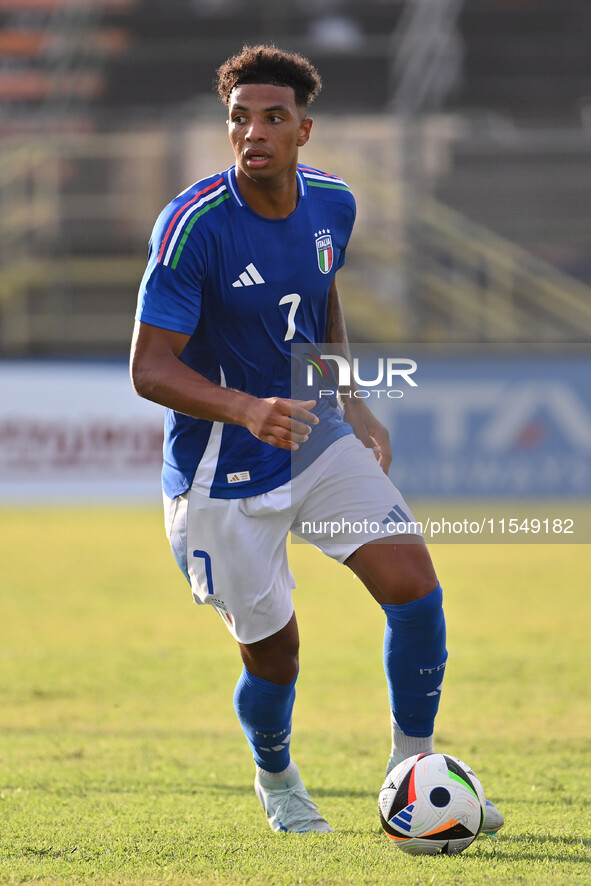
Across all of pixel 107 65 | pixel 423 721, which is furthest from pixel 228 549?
pixel 107 65

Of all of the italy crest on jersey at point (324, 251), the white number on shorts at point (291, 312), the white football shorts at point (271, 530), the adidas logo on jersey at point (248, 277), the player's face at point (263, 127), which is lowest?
the white football shorts at point (271, 530)

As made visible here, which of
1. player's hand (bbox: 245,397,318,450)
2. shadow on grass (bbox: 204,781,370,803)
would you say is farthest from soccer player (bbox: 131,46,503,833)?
shadow on grass (bbox: 204,781,370,803)

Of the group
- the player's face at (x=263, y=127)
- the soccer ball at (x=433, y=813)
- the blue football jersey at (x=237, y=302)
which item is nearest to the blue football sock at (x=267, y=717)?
the soccer ball at (x=433, y=813)

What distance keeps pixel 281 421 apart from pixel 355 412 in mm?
960

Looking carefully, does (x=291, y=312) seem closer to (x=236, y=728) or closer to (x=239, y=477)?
(x=239, y=477)

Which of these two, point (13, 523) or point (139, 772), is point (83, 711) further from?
point (13, 523)

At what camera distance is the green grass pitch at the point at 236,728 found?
10.8 ft

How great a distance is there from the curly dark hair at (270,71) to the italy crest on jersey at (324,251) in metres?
0.40

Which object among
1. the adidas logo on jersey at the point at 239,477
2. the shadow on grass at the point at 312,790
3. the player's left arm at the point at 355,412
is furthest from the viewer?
the shadow on grass at the point at 312,790

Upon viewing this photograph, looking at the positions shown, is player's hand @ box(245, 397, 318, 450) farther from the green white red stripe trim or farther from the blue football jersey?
the green white red stripe trim

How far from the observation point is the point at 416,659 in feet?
11.9

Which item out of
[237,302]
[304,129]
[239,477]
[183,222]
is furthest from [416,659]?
[304,129]

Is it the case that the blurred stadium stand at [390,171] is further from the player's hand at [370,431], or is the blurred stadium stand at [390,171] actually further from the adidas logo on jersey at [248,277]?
the adidas logo on jersey at [248,277]

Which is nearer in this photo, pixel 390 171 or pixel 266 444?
pixel 266 444
